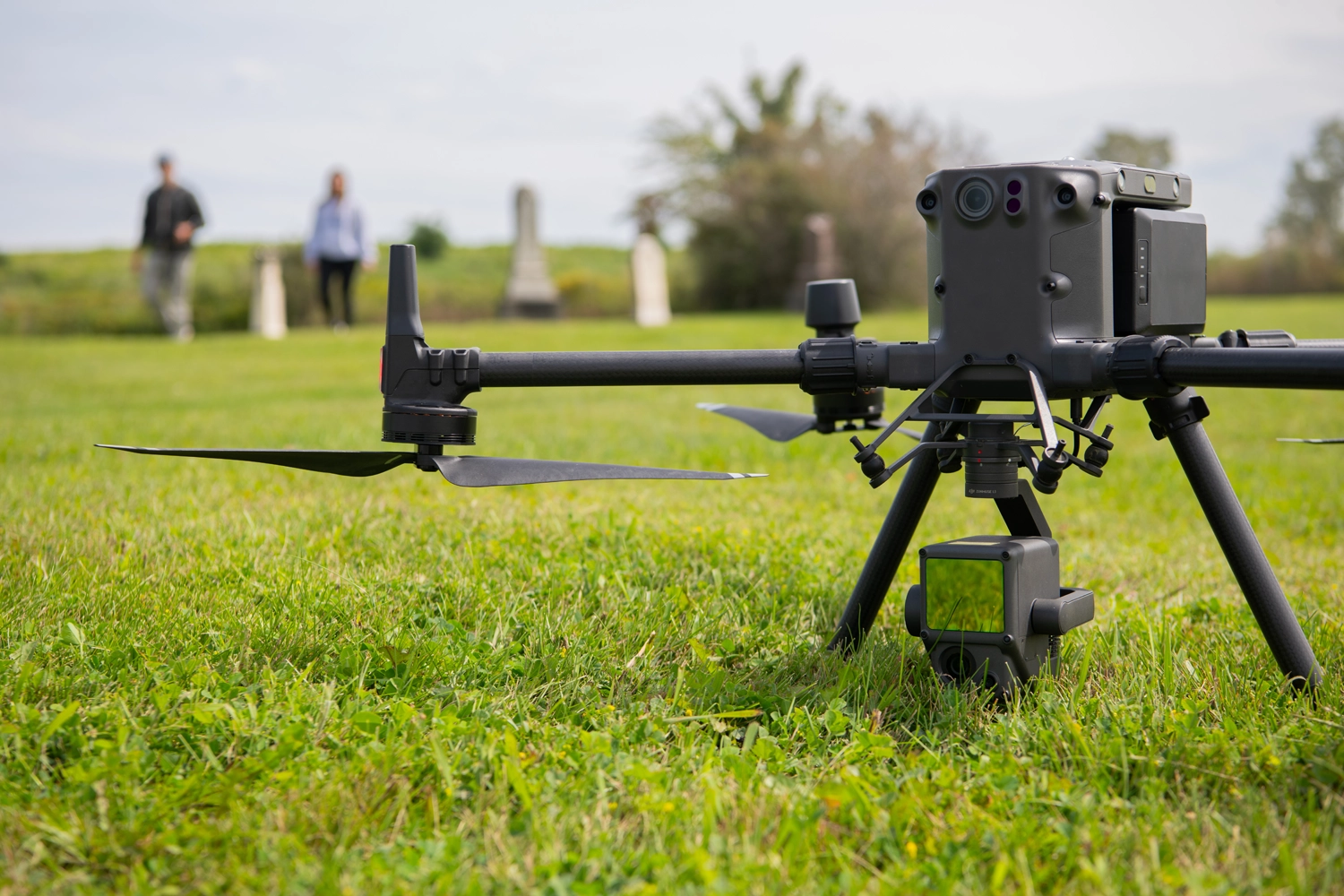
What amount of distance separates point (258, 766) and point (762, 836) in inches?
33.0

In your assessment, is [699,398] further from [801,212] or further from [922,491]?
[801,212]

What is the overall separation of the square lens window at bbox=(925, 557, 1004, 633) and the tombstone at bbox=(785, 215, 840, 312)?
23.8m

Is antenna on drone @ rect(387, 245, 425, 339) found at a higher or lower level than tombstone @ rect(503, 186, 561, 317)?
lower

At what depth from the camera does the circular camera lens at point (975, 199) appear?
1.90 metres

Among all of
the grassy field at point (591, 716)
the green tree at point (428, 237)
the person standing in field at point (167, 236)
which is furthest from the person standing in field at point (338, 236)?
the green tree at point (428, 237)

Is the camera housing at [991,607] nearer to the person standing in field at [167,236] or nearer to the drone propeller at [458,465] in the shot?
the drone propeller at [458,465]

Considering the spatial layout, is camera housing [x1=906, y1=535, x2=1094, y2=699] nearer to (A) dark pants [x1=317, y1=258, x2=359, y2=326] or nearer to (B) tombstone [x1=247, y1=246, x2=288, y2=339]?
(A) dark pants [x1=317, y1=258, x2=359, y2=326]

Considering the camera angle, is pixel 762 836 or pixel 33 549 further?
pixel 33 549

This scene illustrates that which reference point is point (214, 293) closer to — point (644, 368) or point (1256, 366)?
point (644, 368)

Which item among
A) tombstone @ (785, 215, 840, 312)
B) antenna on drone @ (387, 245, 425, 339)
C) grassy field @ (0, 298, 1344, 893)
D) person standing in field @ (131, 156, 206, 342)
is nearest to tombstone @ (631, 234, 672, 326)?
tombstone @ (785, 215, 840, 312)

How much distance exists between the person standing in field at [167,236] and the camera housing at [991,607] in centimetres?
1516

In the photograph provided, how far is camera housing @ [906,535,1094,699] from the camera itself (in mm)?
1977

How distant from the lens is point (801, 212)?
29422mm

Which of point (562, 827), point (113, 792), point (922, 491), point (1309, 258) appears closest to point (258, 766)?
point (113, 792)
